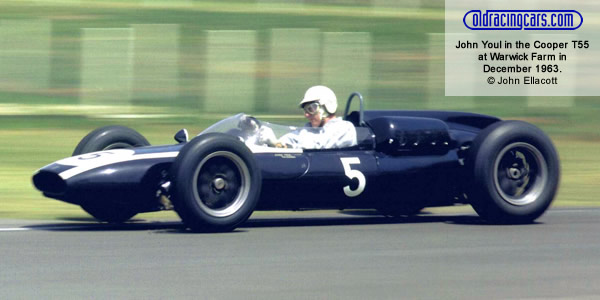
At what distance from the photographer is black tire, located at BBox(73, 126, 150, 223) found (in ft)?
27.6

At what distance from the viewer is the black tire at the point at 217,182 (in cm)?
748

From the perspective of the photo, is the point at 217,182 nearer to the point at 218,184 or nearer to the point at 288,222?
the point at 218,184

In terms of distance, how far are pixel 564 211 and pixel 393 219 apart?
5.68 ft

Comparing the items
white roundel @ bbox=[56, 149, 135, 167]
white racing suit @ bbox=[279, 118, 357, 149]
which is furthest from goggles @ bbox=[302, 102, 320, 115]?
white roundel @ bbox=[56, 149, 135, 167]

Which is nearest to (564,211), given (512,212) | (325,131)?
(512,212)

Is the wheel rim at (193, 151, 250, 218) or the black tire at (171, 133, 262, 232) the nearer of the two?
the black tire at (171, 133, 262, 232)

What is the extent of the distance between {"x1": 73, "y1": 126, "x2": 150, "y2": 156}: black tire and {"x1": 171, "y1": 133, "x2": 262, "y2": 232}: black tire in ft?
4.24

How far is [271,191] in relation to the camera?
804 centimetres

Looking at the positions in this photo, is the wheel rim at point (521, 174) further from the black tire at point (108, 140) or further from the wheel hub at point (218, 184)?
the black tire at point (108, 140)

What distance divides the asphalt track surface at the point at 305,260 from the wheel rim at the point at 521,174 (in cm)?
27

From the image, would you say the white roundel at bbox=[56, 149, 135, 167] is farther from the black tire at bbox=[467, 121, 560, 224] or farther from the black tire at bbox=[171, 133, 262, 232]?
the black tire at bbox=[467, 121, 560, 224]

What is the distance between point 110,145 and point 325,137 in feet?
5.89

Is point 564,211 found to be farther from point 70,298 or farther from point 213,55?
point 213,55

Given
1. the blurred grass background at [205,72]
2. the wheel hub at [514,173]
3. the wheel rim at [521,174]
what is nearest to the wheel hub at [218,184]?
the wheel rim at [521,174]
